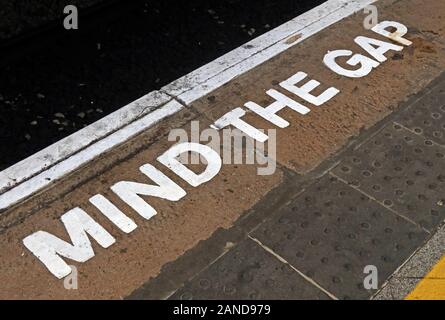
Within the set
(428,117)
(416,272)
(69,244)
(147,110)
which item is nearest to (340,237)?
(416,272)

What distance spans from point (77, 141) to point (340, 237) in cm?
202

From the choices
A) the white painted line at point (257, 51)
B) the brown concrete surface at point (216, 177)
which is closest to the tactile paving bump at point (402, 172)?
the brown concrete surface at point (216, 177)

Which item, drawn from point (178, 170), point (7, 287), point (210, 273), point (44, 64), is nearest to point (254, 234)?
point (210, 273)

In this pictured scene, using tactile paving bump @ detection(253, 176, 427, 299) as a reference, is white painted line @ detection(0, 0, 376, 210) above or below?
above

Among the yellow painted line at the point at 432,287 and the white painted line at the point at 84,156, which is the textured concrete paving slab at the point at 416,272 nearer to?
the yellow painted line at the point at 432,287

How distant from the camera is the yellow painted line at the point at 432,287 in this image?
10.8 ft

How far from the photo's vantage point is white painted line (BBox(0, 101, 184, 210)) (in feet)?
12.9

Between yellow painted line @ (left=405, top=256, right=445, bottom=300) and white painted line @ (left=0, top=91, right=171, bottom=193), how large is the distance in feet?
7.70

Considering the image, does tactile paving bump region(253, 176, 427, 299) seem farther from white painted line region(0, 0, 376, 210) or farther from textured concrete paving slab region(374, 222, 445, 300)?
white painted line region(0, 0, 376, 210)

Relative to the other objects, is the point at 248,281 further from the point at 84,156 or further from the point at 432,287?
the point at 84,156

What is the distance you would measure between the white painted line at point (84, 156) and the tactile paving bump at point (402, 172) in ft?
4.66

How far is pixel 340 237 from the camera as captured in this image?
360 centimetres

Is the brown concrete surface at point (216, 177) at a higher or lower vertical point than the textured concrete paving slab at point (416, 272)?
higher

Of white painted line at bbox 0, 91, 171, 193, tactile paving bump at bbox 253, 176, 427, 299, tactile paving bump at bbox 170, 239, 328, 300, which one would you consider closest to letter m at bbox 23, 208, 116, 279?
white painted line at bbox 0, 91, 171, 193
